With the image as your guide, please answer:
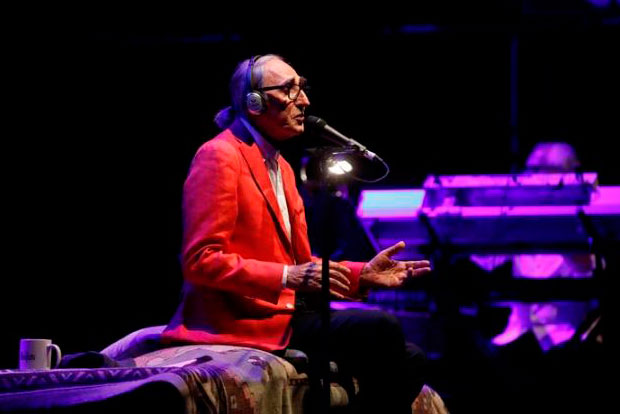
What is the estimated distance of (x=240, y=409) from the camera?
2.39 metres

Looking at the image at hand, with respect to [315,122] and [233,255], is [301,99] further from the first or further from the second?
[233,255]

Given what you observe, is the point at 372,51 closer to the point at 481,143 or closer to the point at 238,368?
the point at 481,143

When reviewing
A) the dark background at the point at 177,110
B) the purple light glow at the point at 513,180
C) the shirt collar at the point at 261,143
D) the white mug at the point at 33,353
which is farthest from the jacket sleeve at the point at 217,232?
the dark background at the point at 177,110

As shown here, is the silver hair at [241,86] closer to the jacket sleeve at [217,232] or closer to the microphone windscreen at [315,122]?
the jacket sleeve at [217,232]

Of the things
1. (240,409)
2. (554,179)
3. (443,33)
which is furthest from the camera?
(443,33)

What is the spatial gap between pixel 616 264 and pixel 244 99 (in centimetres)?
215

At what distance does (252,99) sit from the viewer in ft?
10.2

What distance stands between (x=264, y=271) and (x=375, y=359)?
0.47 meters

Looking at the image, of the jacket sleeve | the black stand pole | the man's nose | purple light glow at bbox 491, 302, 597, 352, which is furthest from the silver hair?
purple light glow at bbox 491, 302, 597, 352

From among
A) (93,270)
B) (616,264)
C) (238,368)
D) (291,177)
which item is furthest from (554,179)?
(93,270)

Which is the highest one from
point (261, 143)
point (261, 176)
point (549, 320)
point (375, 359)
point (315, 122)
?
point (315, 122)

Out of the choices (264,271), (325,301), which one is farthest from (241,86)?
(325,301)

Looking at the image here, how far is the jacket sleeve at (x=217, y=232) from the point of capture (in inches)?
109

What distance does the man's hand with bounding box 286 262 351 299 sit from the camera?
107 inches
